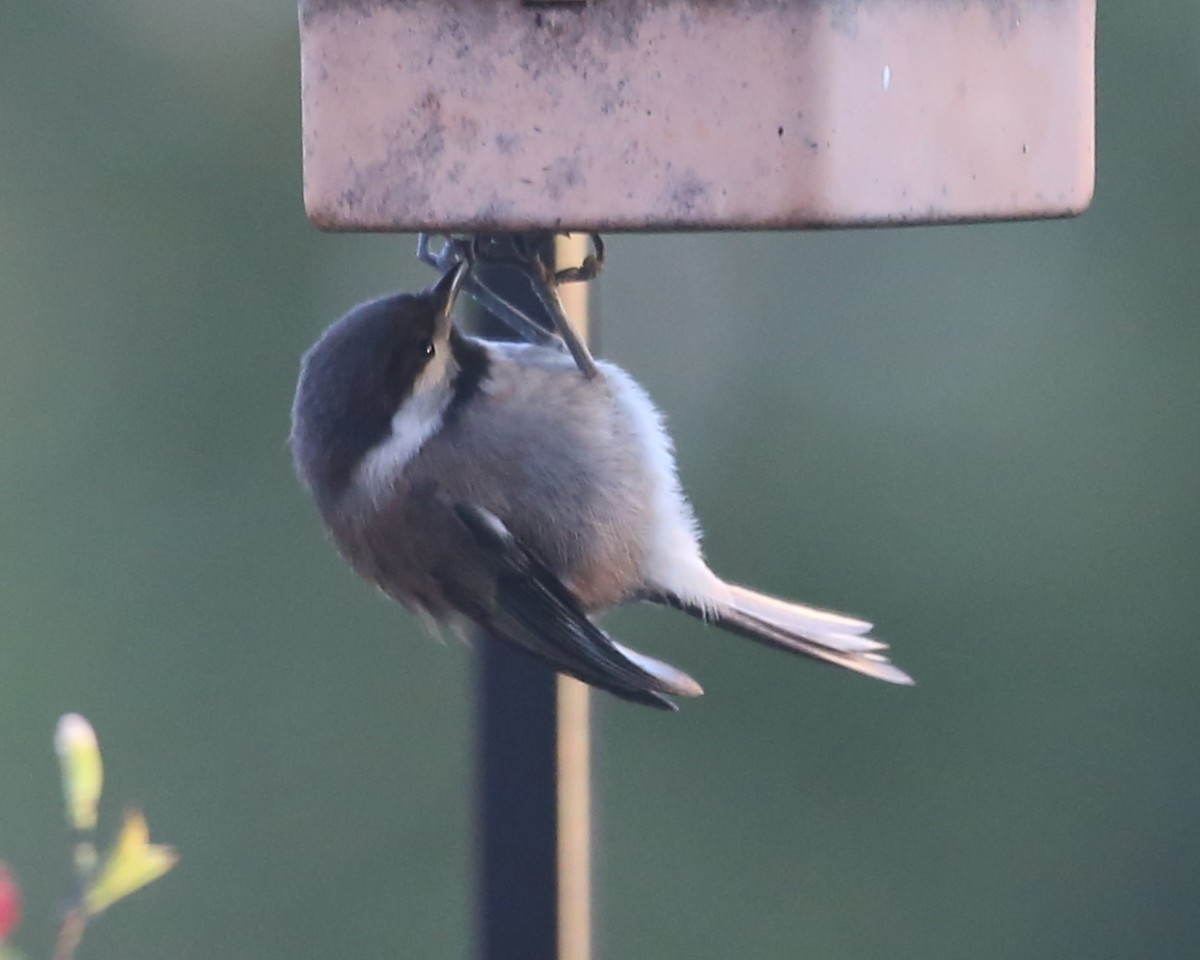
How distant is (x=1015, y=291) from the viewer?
Answer: 4.11m

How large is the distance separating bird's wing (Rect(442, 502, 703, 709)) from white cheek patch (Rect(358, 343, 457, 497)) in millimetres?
59

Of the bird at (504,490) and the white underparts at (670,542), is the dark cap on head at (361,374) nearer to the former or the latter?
the bird at (504,490)

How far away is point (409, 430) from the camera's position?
1703 millimetres

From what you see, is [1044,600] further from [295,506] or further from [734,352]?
[295,506]

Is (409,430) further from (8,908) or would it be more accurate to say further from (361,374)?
(8,908)

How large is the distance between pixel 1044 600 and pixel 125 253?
193 cm

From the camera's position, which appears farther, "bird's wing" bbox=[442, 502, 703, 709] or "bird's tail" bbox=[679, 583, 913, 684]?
"bird's tail" bbox=[679, 583, 913, 684]

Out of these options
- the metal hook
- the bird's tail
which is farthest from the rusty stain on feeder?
the bird's tail

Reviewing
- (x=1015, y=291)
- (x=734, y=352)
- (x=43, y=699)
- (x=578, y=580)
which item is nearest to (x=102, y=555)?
(x=43, y=699)

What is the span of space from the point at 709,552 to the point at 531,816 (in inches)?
95.5

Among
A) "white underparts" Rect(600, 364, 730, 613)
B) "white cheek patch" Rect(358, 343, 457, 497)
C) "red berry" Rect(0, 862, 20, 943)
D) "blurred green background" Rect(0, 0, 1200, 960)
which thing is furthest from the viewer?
"blurred green background" Rect(0, 0, 1200, 960)

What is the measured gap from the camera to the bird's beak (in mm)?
1575

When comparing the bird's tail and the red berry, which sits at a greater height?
the bird's tail

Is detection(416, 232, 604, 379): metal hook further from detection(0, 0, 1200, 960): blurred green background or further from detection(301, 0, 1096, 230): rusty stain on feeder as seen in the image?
detection(0, 0, 1200, 960): blurred green background
